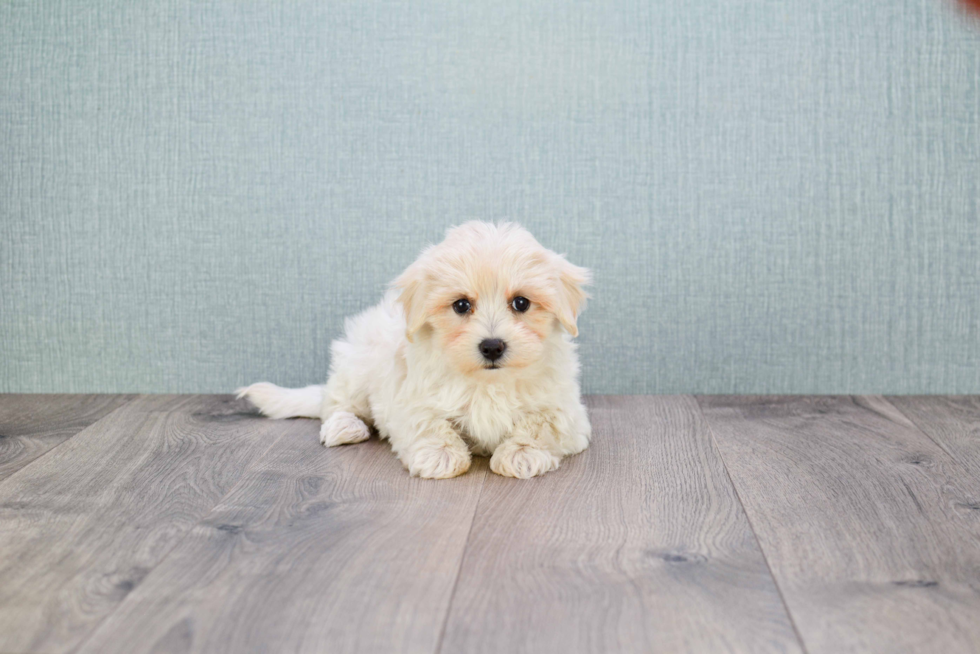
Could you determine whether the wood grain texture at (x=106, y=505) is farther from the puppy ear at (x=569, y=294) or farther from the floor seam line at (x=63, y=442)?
the puppy ear at (x=569, y=294)

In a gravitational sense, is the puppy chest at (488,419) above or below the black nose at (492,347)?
below

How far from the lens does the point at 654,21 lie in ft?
8.44

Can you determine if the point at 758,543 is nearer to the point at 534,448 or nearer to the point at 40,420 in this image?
the point at 534,448

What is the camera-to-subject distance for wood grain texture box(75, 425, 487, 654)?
115 cm

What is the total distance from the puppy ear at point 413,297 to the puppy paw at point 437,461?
0.26 m

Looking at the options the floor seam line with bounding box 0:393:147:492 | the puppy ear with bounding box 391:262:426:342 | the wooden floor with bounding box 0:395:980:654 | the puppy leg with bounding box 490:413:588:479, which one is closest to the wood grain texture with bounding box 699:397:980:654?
the wooden floor with bounding box 0:395:980:654

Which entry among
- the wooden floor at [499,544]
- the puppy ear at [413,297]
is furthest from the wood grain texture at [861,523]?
the puppy ear at [413,297]

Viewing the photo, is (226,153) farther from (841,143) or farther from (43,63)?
(841,143)

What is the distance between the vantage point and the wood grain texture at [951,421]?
Result: 204 centimetres

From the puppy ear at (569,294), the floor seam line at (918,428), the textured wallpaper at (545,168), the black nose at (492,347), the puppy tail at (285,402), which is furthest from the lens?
the textured wallpaper at (545,168)

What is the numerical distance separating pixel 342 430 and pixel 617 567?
3.36ft

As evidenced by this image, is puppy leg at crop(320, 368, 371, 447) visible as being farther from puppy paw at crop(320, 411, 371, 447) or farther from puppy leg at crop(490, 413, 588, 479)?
puppy leg at crop(490, 413, 588, 479)

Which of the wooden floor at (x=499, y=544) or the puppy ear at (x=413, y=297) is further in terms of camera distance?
the puppy ear at (x=413, y=297)

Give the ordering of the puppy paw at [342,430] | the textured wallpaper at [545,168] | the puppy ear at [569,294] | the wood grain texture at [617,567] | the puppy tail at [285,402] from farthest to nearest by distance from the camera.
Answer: the textured wallpaper at [545,168] → the puppy tail at [285,402] → the puppy paw at [342,430] → the puppy ear at [569,294] → the wood grain texture at [617,567]
